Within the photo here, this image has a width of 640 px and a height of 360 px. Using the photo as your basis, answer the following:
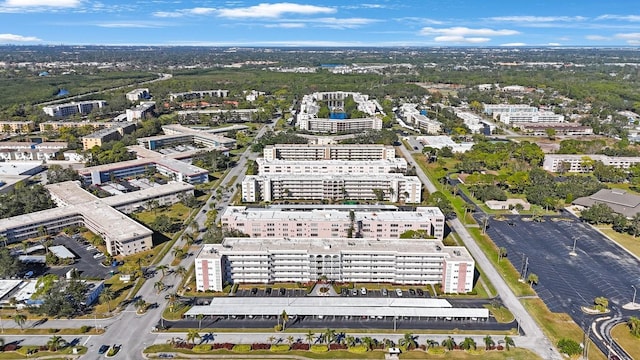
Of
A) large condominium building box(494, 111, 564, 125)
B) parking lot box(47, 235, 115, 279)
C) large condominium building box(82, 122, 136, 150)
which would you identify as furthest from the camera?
large condominium building box(494, 111, 564, 125)

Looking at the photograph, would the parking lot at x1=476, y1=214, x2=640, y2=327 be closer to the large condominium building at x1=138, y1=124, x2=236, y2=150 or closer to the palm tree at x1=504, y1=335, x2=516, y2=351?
the palm tree at x1=504, y1=335, x2=516, y2=351

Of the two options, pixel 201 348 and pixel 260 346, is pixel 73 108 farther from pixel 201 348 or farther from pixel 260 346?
pixel 260 346

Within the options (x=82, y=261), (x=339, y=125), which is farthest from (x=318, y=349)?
(x=339, y=125)

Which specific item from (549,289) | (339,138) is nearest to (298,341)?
(549,289)

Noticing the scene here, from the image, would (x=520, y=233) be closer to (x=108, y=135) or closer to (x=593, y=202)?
(x=593, y=202)

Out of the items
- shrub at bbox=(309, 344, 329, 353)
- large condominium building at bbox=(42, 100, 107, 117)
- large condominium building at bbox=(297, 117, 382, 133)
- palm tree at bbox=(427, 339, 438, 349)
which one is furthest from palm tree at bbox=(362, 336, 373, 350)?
large condominium building at bbox=(42, 100, 107, 117)

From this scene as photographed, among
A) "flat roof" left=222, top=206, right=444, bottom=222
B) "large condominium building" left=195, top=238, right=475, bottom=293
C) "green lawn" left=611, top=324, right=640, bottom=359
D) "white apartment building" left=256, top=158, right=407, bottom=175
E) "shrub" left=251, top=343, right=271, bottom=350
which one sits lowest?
"green lawn" left=611, top=324, right=640, bottom=359
